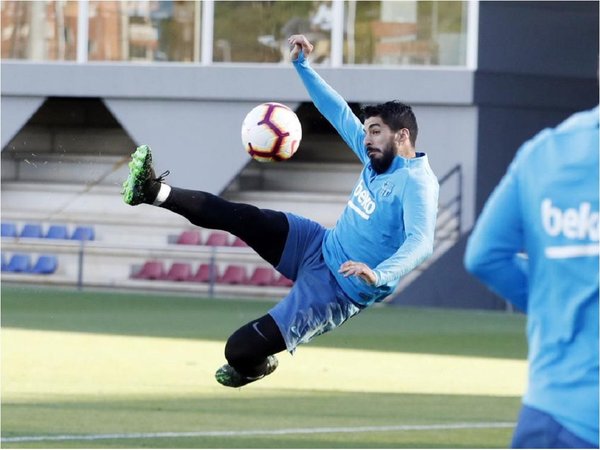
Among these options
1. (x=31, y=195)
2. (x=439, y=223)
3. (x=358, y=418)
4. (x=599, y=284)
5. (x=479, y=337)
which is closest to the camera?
(x=599, y=284)

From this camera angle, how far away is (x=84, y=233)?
26.5 meters

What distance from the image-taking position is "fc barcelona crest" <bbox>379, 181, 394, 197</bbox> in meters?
7.57

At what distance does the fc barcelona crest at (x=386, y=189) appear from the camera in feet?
24.8

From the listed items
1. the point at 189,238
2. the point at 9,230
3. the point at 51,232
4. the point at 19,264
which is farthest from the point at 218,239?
the point at 9,230

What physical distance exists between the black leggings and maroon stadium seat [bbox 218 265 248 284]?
16768 mm

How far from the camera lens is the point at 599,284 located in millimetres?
3768

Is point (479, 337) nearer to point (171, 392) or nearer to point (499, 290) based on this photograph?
point (171, 392)

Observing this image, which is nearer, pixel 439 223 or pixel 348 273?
pixel 348 273

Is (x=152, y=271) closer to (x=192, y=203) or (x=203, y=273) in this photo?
(x=203, y=273)

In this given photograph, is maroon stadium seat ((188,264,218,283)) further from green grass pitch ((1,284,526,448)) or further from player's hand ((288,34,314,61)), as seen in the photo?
player's hand ((288,34,314,61))

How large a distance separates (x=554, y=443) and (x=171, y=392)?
32.8 feet

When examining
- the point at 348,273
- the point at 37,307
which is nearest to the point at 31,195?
the point at 37,307

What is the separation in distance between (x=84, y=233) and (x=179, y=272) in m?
2.17

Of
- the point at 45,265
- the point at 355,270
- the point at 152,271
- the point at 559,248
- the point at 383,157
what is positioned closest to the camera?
the point at 559,248
